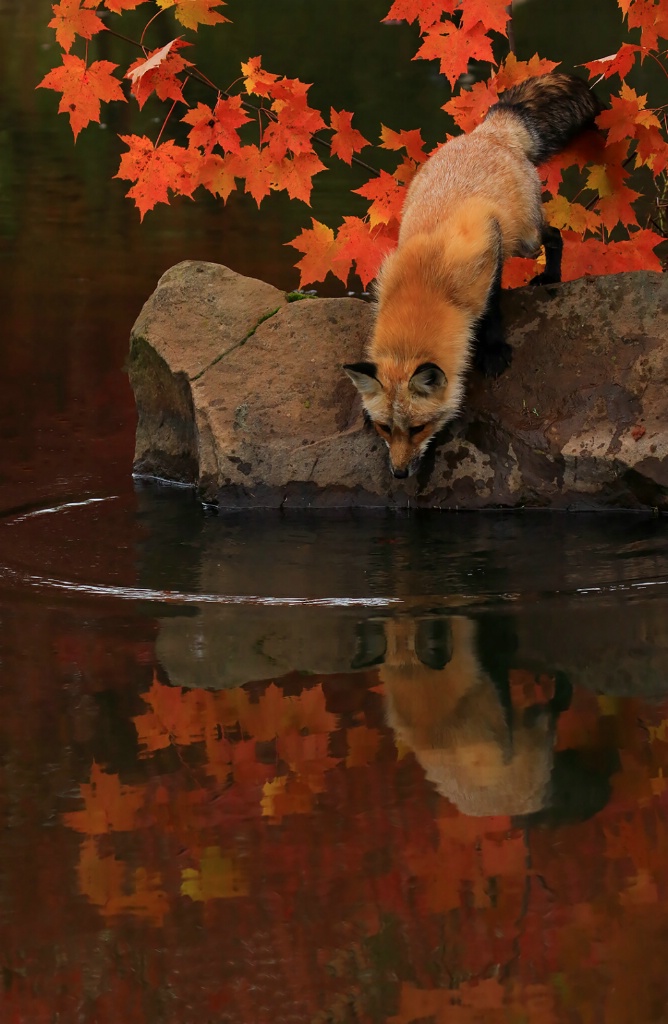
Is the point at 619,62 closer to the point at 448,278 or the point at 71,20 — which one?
the point at 448,278

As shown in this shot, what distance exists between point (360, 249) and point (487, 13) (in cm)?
145

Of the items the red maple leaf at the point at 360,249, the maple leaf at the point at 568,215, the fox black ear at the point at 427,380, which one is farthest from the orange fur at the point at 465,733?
the maple leaf at the point at 568,215

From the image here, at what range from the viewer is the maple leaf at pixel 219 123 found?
22.4ft

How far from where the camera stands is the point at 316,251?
7457 mm

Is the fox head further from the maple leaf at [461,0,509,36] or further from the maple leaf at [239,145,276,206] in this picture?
the maple leaf at [461,0,509,36]

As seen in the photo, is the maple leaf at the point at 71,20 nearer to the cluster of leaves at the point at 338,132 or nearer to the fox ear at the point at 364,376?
the cluster of leaves at the point at 338,132

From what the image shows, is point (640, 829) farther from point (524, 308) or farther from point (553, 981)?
point (524, 308)

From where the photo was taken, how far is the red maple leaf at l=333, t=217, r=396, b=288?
24.8 feet

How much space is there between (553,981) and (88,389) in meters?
6.11

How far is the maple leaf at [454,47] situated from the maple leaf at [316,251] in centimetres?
103

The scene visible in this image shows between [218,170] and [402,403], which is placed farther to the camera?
[218,170]

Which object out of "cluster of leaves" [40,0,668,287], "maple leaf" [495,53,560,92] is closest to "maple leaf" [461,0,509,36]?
"cluster of leaves" [40,0,668,287]

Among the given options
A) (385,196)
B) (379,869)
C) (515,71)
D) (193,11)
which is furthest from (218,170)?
(379,869)

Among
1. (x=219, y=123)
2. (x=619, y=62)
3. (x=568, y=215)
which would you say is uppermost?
(x=619, y=62)
